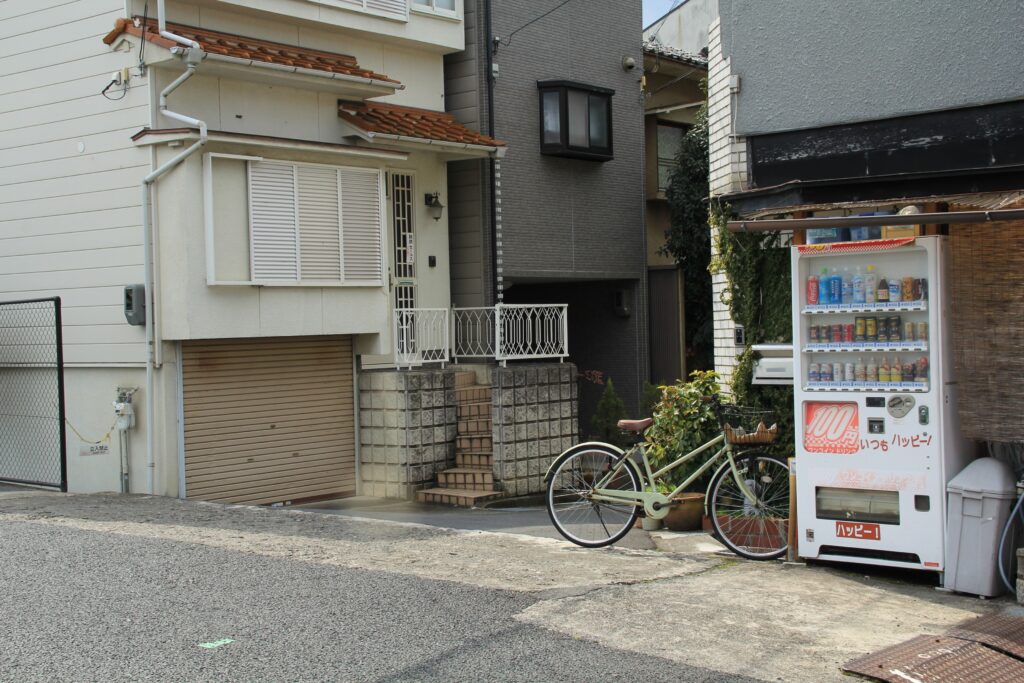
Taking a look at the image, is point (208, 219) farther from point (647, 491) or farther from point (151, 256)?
point (647, 491)

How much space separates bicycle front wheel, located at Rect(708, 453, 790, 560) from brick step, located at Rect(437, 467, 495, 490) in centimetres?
645

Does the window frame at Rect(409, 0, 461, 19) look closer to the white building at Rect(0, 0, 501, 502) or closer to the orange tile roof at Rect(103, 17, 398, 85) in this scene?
the white building at Rect(0, 0, 501, 502)

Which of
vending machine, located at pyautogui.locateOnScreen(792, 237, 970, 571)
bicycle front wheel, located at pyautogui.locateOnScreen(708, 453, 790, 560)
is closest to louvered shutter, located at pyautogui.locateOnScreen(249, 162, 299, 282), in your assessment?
bicycle front wheel, located at pyautogui.locateOnScreen(708, 453, 790, 560)

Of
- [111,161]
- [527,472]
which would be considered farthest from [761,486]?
[111,161]

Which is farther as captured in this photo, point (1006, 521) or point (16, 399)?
point (16, 399)

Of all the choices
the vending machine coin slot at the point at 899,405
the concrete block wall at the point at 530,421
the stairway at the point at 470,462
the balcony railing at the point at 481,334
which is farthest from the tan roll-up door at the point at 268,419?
the vending machine coin slot at the point at 899,405

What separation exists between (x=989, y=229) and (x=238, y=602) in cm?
592

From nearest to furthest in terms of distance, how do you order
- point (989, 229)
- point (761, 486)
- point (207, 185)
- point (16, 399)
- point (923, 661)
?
1. point (923, 661)
2. point (989, 229)
3. point (761, 486)
4. point (207, 185)
5. point (16, 399)

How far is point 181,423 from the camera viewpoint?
42.2 feet

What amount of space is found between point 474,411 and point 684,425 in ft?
15.7

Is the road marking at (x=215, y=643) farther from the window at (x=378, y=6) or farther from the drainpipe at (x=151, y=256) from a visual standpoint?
the window at (x=378, y=6)

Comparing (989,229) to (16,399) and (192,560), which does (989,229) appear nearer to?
(192,560)

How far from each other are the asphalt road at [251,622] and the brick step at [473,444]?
19.1ft

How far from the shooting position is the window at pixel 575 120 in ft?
59.2
